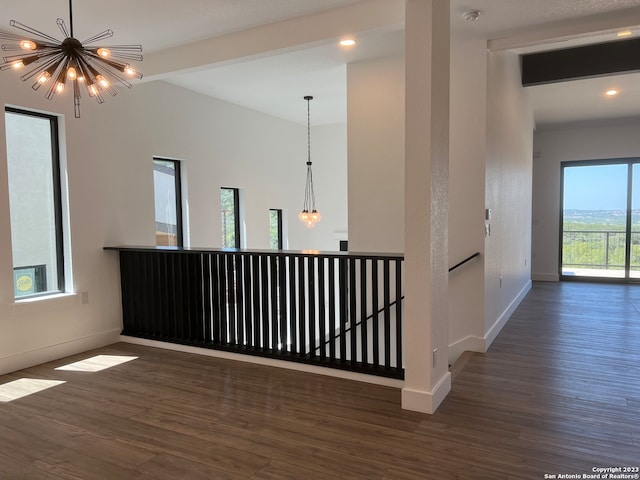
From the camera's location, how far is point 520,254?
678cm

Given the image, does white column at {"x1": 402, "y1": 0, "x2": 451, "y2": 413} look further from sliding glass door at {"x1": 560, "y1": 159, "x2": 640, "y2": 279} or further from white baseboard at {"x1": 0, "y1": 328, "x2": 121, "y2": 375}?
sliding glass door at {"x1": 560, "y1": 159, "x2": 640, "y2": 279}

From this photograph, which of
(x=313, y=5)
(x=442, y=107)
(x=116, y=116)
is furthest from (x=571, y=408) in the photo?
(x=116, y=116)

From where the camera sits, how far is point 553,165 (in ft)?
29.6

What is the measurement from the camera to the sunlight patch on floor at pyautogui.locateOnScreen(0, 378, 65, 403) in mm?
3457

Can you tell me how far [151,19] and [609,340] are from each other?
534cm

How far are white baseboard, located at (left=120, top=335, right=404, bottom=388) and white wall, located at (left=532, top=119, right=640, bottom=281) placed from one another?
695cm

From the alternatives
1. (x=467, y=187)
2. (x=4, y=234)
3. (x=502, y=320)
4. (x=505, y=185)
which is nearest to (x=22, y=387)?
(x=4, y=234)

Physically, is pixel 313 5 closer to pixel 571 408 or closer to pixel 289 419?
pixel 289 419

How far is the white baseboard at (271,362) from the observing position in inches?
139

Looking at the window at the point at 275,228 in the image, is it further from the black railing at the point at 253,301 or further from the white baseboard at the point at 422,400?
the white baseboard at the point at 422,400

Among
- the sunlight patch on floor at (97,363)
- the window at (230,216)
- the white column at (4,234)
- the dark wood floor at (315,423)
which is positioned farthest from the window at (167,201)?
the dark wood floor at (315,423)

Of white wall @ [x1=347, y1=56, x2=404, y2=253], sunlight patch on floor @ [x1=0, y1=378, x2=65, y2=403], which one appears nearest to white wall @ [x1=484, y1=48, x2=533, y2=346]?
white wall @ [x1=347, y1=56, x2=404, y2=253]

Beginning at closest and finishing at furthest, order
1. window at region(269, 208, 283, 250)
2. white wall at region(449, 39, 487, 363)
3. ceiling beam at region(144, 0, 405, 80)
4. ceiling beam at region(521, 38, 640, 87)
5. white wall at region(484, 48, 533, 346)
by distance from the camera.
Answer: ceiling beam at region(144, 0, 405, 80) → white wall at region(449, 39, 487, 363) → white wall at region(484, 48, 533, 346) → ceiling beam at region(521, 38, 640, 87) → window at region(269, 208, 283, 250)

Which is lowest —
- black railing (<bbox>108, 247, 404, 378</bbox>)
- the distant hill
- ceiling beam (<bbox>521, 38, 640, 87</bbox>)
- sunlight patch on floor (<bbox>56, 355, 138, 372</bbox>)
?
sunlight patch on floor (<bbox>56, 355, 138, 372</bbox>)
